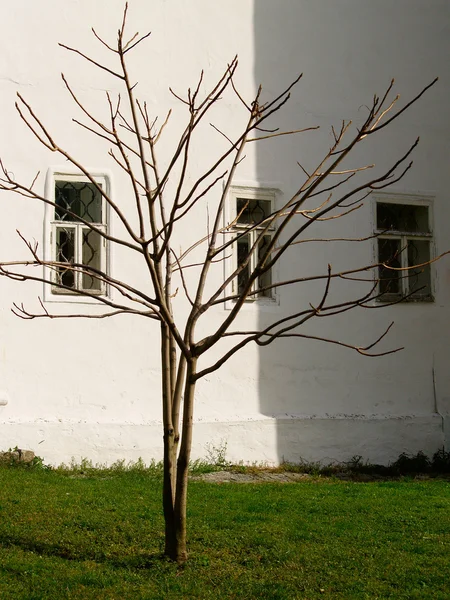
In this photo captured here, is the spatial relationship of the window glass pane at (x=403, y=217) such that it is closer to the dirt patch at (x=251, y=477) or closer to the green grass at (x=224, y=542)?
the dirt patch at (x=251, y=477)

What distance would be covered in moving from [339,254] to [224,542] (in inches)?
225

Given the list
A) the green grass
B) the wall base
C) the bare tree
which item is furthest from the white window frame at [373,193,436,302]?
the green grass

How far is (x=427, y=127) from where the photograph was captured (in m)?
12.0

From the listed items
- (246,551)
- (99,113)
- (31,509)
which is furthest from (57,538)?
(99,113)

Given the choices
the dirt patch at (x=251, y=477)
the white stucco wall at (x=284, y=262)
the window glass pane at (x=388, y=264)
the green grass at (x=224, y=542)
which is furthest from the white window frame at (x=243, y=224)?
the green grass at (x=224, y=542)

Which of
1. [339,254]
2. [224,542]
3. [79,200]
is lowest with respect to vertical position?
[224,542]

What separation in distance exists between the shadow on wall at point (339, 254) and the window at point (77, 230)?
2.07 meters

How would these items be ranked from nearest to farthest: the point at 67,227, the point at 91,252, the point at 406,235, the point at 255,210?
1. the point at 67,227
2. the point at 91,252
3. the point at 255,210
4. the point at 406,235

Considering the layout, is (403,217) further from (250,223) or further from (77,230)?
(77,230)

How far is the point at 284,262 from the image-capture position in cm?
1112

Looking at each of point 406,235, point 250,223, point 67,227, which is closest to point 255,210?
point 250,223

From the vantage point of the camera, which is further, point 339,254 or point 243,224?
point 339,254

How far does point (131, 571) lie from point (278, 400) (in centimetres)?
539

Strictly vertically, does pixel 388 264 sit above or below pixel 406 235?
below
